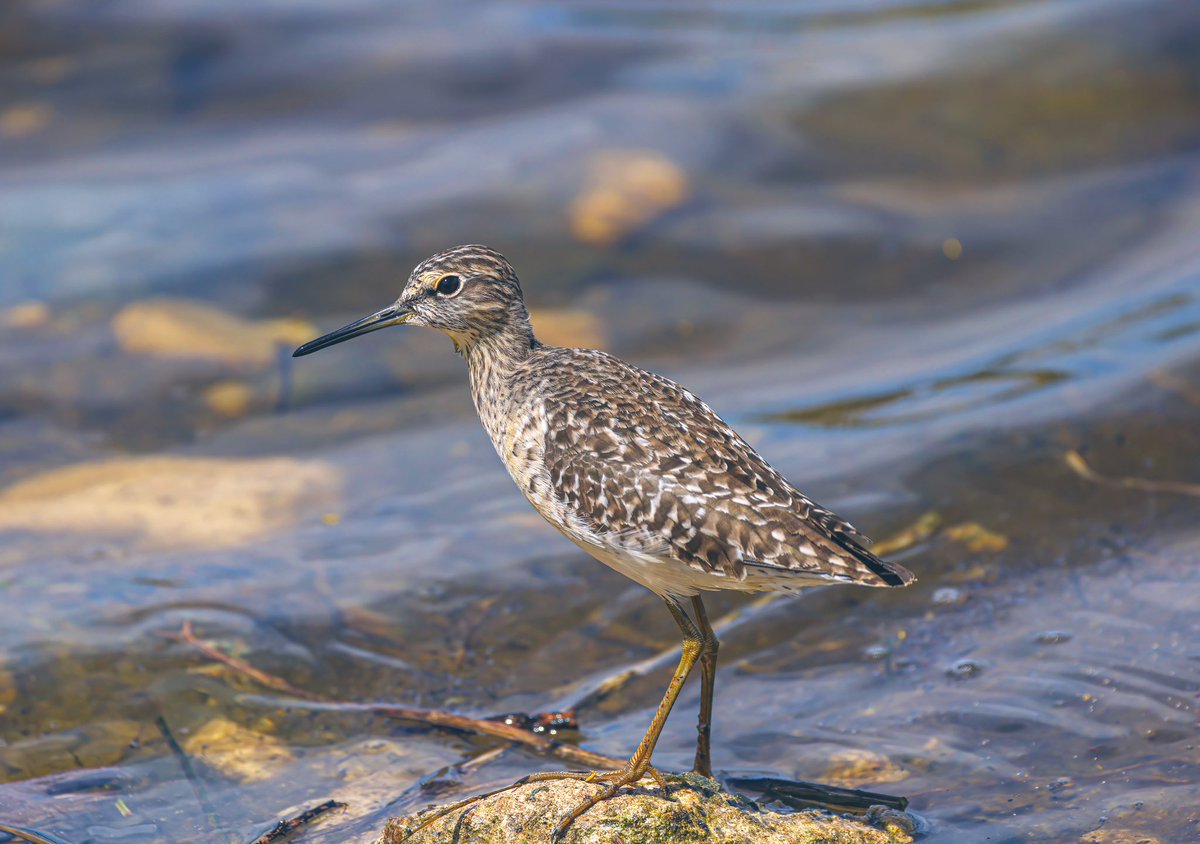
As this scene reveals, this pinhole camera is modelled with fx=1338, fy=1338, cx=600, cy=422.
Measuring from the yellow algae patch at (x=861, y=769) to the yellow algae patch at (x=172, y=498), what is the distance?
4.02 m

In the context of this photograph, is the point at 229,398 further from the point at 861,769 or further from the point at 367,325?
the point at 861,769

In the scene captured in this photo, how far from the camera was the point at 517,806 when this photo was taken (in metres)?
5.10

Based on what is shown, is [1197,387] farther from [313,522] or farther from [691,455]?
[313,522]

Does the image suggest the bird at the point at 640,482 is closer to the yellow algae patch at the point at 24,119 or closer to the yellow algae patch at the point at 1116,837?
the yellow algae patch at the point at 1116,837

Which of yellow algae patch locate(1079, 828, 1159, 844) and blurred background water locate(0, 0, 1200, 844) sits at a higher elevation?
blurred background water locate(0, 0, 1200, 844)

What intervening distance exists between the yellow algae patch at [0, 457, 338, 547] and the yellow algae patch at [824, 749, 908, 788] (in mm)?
4021

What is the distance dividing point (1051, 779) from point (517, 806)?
2.34m

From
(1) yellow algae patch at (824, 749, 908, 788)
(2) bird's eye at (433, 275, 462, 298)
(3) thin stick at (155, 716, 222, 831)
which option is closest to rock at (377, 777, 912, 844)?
(1) yellow algae patch at (824, 749, 908, 788)

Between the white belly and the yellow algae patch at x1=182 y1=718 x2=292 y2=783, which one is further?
the yellow algae patch at x1=182 y1=718 x2=292 y2=783

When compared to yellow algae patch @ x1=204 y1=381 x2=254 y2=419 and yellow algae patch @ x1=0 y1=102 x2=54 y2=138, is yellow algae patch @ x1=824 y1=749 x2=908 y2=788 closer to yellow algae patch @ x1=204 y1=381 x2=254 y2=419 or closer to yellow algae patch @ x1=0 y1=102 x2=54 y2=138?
yellow algae patch @ x1=204 y1=381 x2=254 y2=419

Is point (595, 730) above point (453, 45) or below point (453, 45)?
below

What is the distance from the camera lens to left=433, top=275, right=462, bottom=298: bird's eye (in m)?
6.23

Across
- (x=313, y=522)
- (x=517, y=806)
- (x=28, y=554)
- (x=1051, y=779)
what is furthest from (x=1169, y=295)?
(x=28, y=554)

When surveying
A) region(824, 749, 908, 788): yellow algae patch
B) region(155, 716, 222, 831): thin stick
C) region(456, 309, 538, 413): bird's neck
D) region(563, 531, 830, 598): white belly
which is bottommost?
region(155, 716, 222, 831): thin stick
